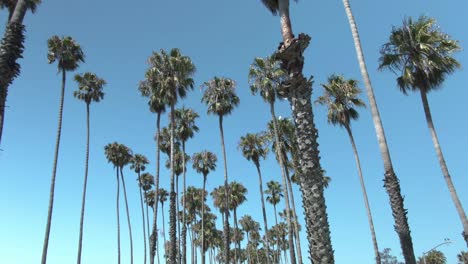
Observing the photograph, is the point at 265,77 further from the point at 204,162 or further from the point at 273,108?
the point at 204,162

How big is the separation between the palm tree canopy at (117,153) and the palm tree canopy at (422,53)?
132 ft

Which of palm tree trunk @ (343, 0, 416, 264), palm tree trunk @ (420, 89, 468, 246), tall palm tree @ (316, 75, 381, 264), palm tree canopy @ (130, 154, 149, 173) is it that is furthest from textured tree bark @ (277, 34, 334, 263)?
palm tree canopy @ (130, 154, 149, 173)

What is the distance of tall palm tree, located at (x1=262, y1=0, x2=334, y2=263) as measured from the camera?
366 inches

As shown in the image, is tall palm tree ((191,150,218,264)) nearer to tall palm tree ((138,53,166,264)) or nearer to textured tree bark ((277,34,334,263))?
tall palm tree ((138,53,166,264))

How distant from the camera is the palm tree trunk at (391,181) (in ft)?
37.0

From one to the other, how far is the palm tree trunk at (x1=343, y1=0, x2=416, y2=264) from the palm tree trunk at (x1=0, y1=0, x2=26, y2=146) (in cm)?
1098

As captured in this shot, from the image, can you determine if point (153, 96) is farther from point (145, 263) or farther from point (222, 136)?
point (145, 263)

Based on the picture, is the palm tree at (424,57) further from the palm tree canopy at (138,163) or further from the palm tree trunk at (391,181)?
the palm tree canopy at (138,163)

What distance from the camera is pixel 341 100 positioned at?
3022 centimetres

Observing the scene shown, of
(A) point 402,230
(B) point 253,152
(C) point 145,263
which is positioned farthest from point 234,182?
(A) point 402,230

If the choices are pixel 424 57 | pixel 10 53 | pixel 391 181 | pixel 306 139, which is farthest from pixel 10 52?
pixel 424 57

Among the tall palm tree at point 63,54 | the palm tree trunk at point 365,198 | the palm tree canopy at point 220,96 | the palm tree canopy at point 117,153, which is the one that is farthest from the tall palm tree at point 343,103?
the palm tree canopy at point 117,153

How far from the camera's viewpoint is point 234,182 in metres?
54.7

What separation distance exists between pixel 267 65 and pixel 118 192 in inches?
1218
